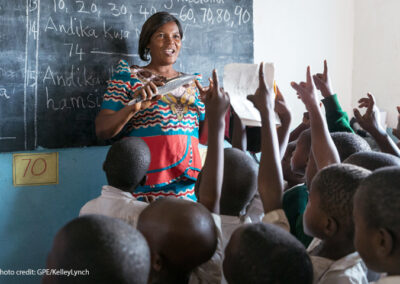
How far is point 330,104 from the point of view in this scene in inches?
69.8

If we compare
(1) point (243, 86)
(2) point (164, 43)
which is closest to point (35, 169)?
(2) point (164, 43)

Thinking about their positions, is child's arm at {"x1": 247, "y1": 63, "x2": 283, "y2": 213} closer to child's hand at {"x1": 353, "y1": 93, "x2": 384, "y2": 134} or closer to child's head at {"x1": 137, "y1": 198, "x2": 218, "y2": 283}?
child's head at {"x1": 137, "y1": 198, "x2": 218, "y2": 283}

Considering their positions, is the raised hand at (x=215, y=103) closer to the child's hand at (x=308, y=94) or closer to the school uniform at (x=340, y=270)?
the child's hand at (x=308, y=94)

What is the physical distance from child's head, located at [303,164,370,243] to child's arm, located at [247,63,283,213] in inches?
9.2

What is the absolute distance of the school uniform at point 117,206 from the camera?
1.39 m

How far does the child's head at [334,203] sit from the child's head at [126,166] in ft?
2.33

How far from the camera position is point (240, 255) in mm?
868

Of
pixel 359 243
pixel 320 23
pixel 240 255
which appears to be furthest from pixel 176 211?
pixel 320 23

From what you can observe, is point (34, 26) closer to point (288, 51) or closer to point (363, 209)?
point (288, 51)

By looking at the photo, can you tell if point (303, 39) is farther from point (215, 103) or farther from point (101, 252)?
point (101, 252)

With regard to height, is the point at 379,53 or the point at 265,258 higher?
the point at 379,53

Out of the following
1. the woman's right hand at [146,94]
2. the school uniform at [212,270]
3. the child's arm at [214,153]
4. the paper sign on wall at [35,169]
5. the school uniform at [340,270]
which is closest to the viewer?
the school uniform at [340,270]

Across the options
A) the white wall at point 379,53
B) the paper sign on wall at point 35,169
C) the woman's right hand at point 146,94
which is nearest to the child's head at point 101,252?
the woman's right hand at point 146,94

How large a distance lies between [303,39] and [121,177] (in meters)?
2.26
